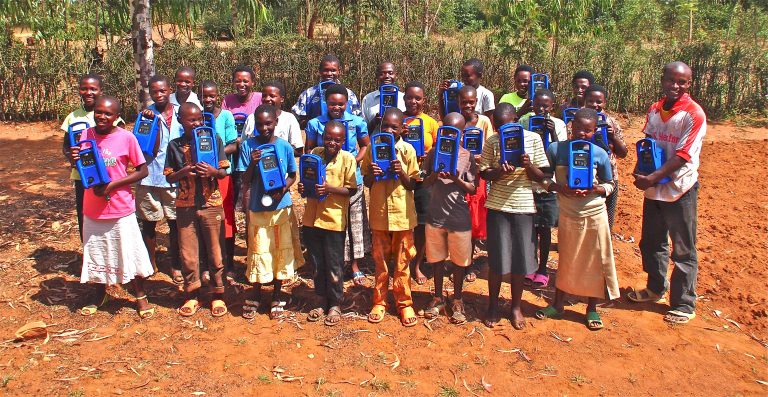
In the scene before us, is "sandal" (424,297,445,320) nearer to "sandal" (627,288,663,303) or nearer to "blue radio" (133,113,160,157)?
"sandal" (627,288,663,303)

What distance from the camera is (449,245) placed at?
4.28 m

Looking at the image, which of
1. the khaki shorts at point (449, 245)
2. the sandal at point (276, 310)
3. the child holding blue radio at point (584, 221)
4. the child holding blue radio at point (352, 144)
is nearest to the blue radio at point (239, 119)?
the child holding blue radio at point (352, 144)

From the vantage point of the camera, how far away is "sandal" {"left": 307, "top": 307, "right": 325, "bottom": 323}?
4387mm

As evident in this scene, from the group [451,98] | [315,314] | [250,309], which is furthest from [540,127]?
[250,309]

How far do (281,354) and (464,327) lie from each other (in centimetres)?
134

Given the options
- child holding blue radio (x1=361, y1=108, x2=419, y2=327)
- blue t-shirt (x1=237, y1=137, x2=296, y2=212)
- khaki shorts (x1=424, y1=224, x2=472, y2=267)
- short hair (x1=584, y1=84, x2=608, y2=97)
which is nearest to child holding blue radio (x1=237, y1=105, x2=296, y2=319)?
blue t-shirt (x1=237, y1=137, x2=296, y2=212)

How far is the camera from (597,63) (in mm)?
11891

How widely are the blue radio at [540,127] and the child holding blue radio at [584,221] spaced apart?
1.25 ft

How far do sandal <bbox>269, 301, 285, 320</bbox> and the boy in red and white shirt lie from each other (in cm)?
283

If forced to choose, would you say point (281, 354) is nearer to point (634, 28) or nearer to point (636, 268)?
point (636, 268)

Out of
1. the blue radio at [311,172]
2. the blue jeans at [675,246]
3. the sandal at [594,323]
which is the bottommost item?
the sandal at [594,323]

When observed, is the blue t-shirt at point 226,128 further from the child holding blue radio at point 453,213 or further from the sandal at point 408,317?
the sandal at point 408,317

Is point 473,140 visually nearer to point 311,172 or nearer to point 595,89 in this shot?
point 311,172

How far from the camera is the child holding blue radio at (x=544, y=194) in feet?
15.0
